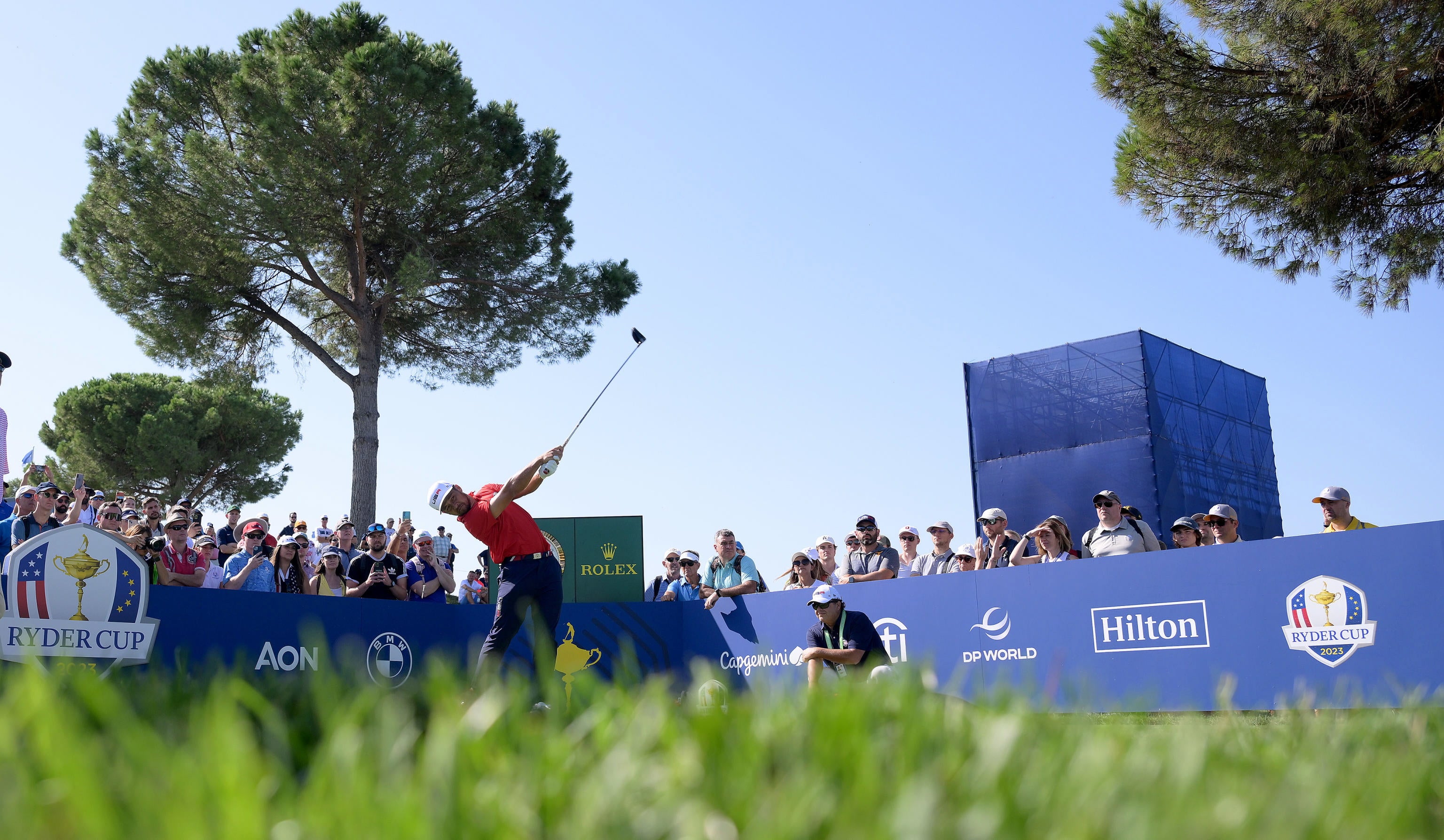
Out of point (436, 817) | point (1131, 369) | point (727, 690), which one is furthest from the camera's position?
point (1131, 369)

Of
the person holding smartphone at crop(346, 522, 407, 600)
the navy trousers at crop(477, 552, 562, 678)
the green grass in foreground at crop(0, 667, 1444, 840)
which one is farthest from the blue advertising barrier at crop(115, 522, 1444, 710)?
the green grass in foreground at crop(0, 667, 1444, 840)

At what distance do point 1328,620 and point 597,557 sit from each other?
7.71 metres

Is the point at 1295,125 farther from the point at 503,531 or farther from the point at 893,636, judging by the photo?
the point at 503,531

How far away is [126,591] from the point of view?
8.48 m

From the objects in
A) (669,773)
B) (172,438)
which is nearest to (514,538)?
(669,773)

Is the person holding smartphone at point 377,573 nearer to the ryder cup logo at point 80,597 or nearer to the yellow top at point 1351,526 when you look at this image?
the ryder cup logo at point 80,597

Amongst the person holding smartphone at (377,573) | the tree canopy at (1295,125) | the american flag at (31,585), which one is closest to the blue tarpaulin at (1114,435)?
the tree canopy at (1295,125)

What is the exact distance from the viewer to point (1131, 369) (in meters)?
18.3

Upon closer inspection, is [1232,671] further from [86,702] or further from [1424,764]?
[86,702]

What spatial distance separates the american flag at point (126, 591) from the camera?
27.5ft

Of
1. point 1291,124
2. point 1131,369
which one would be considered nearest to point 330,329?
point 1131,369

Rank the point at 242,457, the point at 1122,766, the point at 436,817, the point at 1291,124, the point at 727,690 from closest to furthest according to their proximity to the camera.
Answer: the point at 436,817, the point at 1122,766, the point at 727,690, the point at 1291,124, the point at 242,457

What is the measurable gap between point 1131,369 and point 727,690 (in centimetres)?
1770

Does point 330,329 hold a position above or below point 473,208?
below
